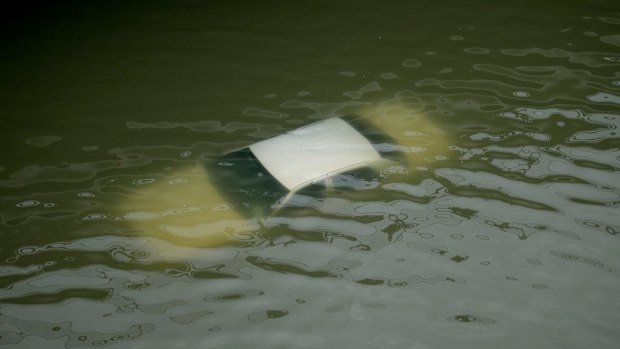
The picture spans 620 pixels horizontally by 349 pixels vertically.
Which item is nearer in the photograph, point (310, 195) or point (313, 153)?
point (310, 195)

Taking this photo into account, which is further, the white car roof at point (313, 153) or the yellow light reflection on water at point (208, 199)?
the white car roof at point (313, 153)

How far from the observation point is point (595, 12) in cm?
526

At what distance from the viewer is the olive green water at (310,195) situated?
3.04 meters

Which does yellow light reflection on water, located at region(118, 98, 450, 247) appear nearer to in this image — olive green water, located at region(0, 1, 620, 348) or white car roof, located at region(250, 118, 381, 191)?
olive green water, located at region(0, 1, 620, 348)

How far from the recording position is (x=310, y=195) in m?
3.66

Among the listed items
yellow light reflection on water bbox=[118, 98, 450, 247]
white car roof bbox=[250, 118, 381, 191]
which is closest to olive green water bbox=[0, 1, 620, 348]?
yellow light reflection on water bbox=[118, 98, 450, 247]

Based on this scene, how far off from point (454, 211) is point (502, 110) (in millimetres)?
1028

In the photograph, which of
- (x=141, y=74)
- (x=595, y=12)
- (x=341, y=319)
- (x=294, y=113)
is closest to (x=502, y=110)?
(x=294, y=113)

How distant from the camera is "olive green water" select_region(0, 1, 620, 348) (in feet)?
9.98

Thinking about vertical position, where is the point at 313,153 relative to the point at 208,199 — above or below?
above

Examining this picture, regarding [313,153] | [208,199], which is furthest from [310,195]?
[208,199]

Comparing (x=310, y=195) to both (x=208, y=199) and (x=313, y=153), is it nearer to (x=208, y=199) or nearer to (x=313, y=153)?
(x=313, y=153)

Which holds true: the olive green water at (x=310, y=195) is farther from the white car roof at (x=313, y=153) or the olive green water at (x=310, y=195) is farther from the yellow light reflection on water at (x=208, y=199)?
the white car roof at (x=313, y=153)

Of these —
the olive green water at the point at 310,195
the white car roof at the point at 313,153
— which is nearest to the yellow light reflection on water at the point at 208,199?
the olive green water at the point at 310,195
